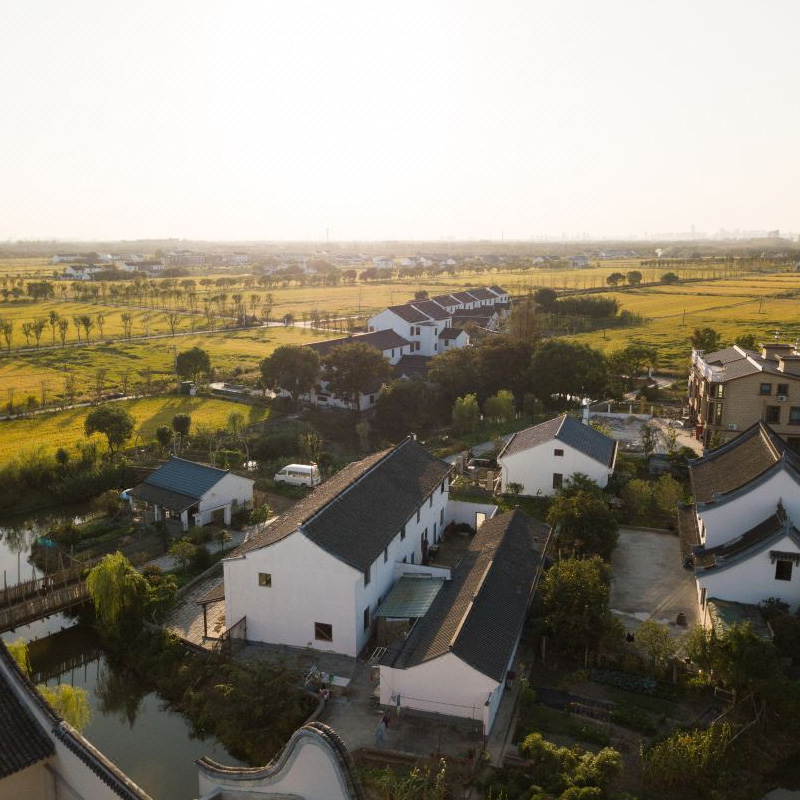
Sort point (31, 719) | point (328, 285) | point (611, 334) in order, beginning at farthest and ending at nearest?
point (328, 285) → point (611, 334) → point (31, 719)

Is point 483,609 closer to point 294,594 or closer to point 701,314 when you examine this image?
point 294,594

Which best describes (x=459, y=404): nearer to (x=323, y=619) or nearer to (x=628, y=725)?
(x=323, y=619)

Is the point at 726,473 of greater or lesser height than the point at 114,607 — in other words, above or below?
above

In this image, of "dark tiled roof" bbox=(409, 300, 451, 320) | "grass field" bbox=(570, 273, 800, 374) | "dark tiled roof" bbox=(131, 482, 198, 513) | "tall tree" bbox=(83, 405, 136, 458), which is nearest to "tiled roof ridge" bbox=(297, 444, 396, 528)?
"dark tiled roof" bbox=(131, 482, 198, 513)

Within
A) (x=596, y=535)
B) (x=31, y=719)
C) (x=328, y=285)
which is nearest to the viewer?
(x=31, y=719)

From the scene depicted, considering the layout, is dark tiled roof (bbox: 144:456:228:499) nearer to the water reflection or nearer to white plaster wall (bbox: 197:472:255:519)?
white plaster wall (bbox: 197:472:255:519)

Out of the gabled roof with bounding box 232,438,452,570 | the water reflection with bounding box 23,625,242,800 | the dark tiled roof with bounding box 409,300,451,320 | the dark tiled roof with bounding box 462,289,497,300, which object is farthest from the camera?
the dark tiled roof with bounding box 462,289,497,300

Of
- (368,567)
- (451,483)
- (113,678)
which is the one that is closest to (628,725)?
(368,567)

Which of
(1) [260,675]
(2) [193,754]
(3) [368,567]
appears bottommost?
(2) [193,754]
